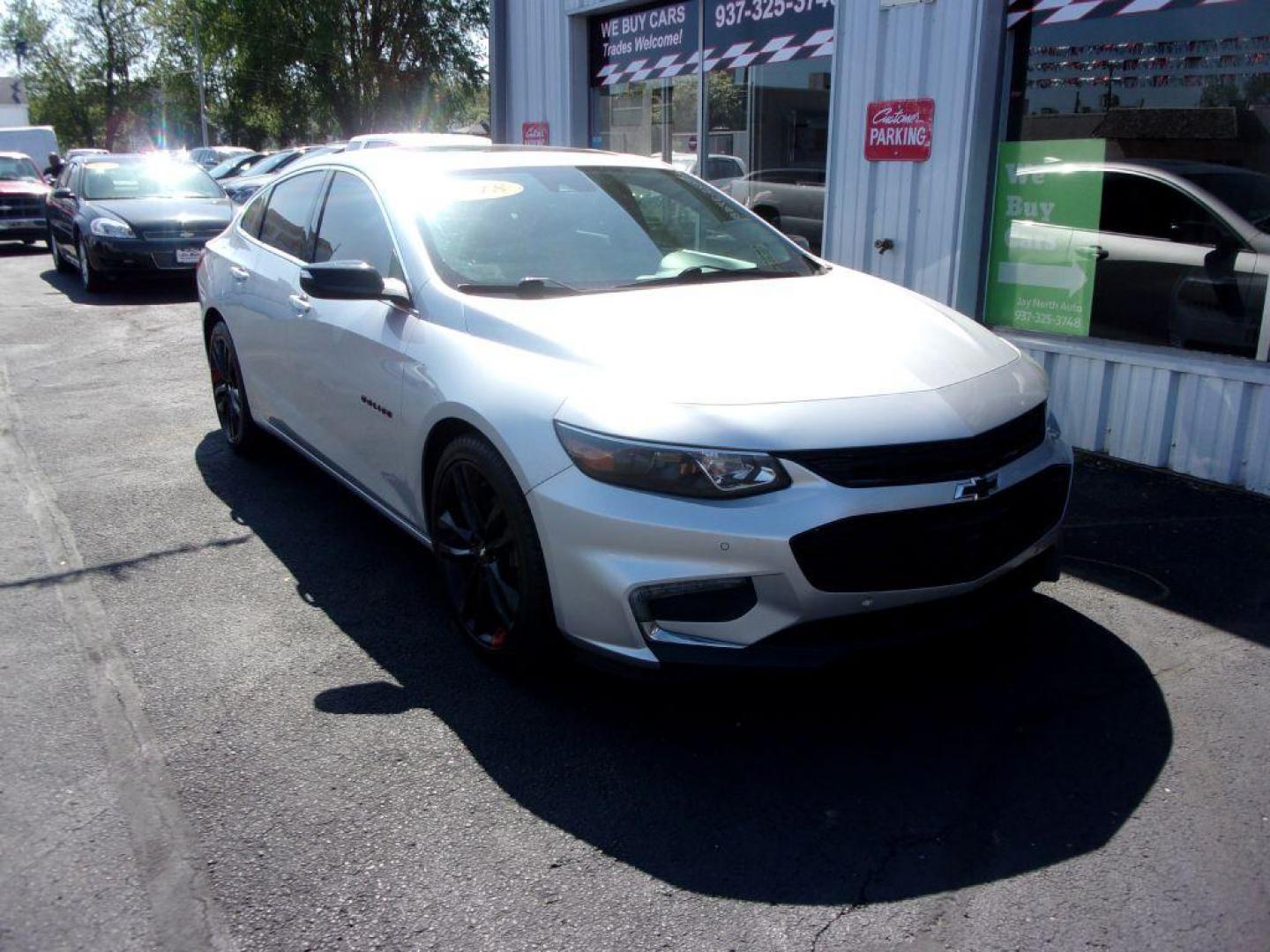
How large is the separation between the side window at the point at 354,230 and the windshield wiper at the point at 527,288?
0.37m

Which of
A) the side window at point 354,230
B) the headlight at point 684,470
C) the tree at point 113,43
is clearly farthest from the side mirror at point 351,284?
the tree at point 113,43

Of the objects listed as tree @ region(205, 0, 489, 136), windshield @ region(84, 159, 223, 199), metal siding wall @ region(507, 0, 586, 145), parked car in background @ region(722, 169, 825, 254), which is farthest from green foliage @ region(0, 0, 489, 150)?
parked car in background @ region(722, 169, 825, 254)

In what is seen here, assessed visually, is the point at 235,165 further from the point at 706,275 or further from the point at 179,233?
the point at 706,275

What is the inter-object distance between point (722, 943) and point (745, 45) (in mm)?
7842

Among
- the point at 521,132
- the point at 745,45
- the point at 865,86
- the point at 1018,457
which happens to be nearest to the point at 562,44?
the point at 521,132

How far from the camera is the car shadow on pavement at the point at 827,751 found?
2811mm

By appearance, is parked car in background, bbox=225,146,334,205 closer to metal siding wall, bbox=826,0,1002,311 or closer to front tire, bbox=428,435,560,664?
metal siding wall, bbox=826,0,1002,311

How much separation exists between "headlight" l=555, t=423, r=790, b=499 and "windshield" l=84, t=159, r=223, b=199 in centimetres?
1256

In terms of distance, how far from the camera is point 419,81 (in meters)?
35.1

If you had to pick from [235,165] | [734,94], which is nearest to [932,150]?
[734,94]

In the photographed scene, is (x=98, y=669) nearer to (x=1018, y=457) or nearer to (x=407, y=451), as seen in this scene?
(x=407, y=451)

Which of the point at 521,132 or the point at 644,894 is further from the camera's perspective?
the point at 521,132

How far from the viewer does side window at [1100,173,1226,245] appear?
5.81 m

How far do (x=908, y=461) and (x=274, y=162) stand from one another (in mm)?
20927
